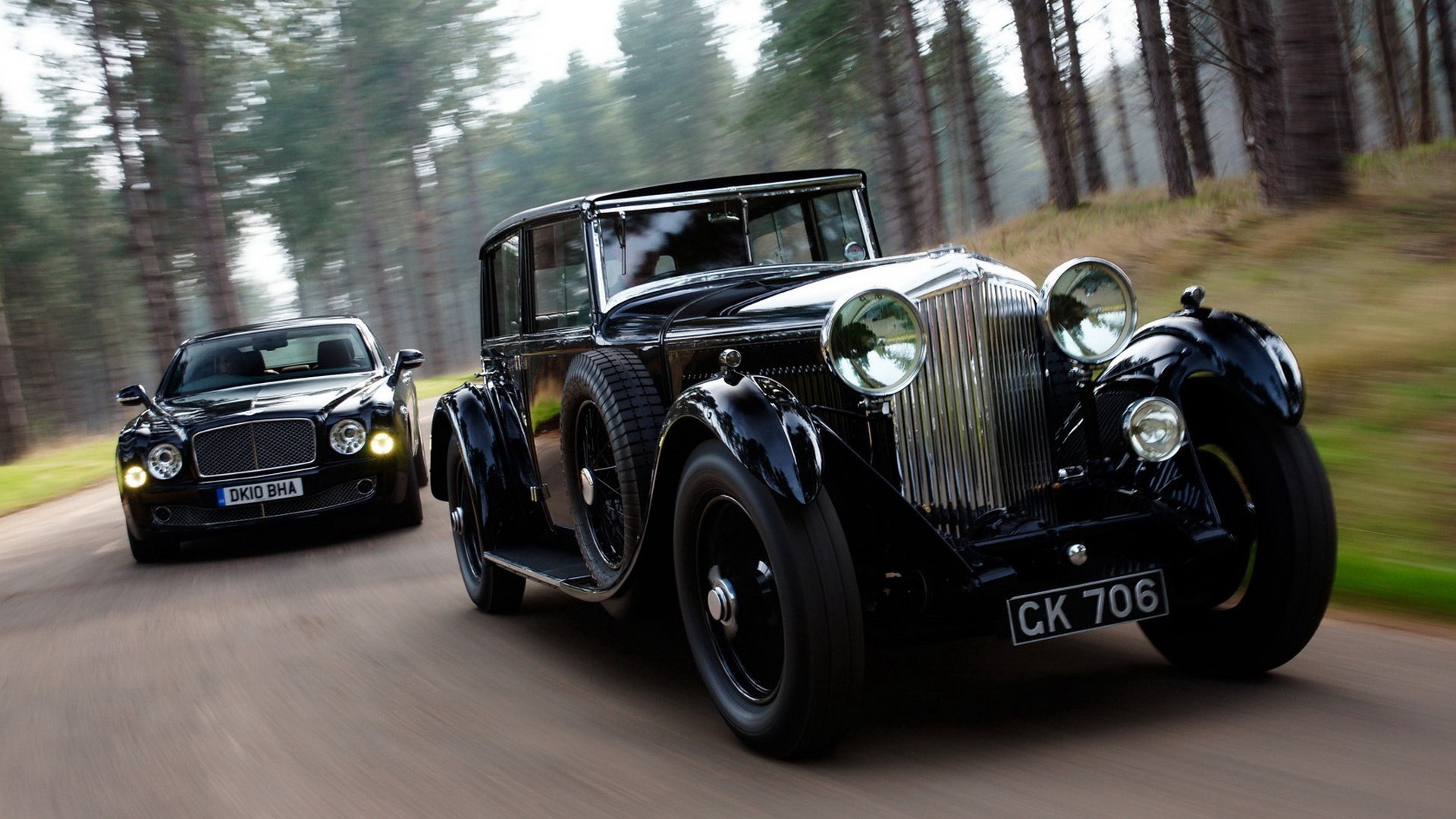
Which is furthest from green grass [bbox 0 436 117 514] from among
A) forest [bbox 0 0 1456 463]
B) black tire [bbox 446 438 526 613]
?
black tire [bbox 446 438 526 613]

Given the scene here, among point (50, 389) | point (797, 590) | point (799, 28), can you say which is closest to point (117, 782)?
point (797, 590)

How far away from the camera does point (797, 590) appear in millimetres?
3086

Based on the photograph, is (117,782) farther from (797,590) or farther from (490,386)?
(490,386)

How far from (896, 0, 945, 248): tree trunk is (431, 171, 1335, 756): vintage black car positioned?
1536 centimetres

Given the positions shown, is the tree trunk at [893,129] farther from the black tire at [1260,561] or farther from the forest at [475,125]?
the black tire at [1260,561]

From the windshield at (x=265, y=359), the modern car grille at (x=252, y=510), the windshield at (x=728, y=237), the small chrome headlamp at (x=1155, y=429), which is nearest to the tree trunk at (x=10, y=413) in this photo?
the windshield at (x=265, y=359)

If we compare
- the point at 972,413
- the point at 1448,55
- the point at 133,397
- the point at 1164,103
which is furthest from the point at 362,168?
the point at 972,413

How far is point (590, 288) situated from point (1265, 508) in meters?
2.58

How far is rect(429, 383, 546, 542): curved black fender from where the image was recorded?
5.50 metres

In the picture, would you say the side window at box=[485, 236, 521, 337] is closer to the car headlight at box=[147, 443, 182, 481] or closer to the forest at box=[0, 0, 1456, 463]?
the car headlight at box=[147, 443, 182, 481]

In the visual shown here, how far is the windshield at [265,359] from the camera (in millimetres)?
9281

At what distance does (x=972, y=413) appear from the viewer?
374 cm

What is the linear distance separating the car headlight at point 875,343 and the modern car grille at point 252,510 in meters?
5.67

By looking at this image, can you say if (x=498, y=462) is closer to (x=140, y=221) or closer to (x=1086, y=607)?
(x=1086, y=607)
